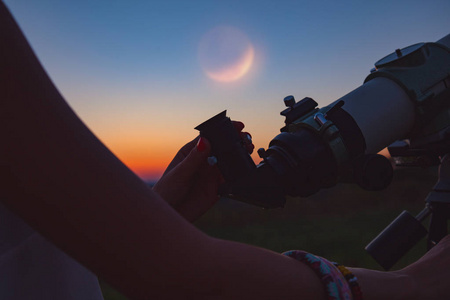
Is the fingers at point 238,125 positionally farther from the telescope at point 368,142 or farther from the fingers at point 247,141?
the telescope at point 368,142

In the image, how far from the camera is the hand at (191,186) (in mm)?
1642

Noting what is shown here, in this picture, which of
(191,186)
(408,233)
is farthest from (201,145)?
(408,233)

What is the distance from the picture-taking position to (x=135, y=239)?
46cm

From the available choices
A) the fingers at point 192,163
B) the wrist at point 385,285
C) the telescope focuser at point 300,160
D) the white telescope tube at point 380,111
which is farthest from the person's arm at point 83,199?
the white telescope tube at point 380,111

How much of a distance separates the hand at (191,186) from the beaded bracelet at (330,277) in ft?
3.28

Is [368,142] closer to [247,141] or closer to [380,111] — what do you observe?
[380,111]

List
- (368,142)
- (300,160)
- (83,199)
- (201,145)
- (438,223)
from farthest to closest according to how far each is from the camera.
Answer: (438,223), (368,142), (201,145), (300,160), (83,199)

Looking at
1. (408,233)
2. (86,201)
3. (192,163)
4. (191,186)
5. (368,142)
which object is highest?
(86,201)

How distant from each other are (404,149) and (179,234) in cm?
187

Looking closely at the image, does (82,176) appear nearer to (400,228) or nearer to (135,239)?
(135,239)

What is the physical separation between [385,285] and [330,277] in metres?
0.21

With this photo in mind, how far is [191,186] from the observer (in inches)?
67.8

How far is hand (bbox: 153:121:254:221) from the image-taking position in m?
1.64

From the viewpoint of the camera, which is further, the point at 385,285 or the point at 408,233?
the point at 408,233
